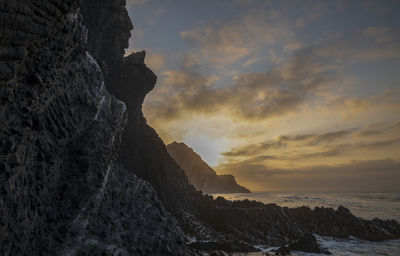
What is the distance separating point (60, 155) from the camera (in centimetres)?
1214

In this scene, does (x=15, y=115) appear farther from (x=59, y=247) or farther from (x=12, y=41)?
(x=59, y=247)

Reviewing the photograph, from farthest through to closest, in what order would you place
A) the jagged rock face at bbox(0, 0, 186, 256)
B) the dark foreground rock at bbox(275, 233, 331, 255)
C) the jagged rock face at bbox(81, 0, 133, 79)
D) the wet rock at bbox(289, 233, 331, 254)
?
the jagged rock face at bbox(81, 0, 133, 79), the wet rock at bbox(289, 233, 331, 254), the dark foreground rock at bbox(275, 233, 331, 255), the jagged rock face at bbox(0, 0, 186, 256)

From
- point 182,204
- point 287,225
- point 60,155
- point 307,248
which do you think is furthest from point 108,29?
point 287,225

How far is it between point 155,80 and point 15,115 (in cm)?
3250

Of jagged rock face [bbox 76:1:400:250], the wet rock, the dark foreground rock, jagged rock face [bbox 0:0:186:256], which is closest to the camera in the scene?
jagged rock face [bbox 0:0:186:256]

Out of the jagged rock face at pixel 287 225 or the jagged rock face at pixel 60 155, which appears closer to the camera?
the jagged rock face at pixel 60 155

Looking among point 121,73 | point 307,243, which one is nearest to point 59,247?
point 307,243

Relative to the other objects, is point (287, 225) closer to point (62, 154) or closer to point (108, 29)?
point (62, 154)

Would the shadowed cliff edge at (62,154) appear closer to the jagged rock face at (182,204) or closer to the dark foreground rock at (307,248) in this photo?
the dark foreground rock at (307,248)

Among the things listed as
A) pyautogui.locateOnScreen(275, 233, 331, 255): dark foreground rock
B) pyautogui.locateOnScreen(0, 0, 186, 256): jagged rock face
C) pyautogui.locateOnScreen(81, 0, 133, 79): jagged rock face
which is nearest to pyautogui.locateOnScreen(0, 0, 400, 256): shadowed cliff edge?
pyautogui.locateOnScreen(0, 0, 186, 256): jagged rock face

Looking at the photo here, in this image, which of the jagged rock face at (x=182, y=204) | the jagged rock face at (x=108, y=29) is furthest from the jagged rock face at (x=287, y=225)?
the jagged rock face at (x=108, y=29)

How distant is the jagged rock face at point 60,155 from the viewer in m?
8.25

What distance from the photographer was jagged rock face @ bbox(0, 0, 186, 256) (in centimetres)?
825

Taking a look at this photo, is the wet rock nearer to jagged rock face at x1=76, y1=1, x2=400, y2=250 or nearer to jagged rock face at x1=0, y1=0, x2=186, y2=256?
jagged rock face at x1=76, y1=1, x2=400, y2=250
